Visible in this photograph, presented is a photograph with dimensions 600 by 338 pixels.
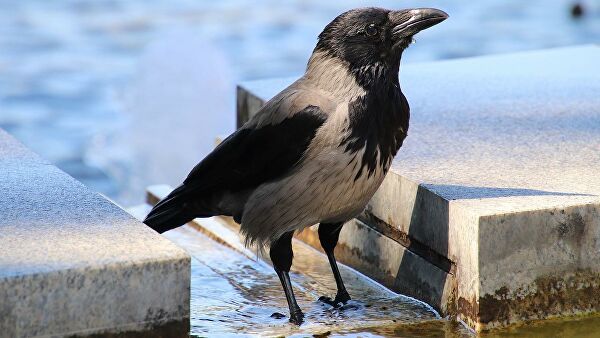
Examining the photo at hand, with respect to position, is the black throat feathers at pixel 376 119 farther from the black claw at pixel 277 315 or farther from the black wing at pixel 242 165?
the black claw at pixel 277 315

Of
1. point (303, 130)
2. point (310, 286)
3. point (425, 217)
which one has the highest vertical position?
point (303, 130)

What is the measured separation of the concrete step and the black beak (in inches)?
37.8

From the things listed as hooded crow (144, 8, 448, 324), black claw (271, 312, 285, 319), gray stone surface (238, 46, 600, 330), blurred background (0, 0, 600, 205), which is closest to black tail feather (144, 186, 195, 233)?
hooded crow (144, 8, 448, 324)

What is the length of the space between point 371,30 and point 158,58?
5.20 meters

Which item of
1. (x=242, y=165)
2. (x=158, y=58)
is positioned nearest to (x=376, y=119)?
(x=242, y=165)

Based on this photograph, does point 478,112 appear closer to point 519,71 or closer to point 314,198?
point 519,71

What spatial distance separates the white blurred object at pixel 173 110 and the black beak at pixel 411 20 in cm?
385

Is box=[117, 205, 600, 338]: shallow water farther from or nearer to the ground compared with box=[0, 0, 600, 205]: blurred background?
nearer to the ground

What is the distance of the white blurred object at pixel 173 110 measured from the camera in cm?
826

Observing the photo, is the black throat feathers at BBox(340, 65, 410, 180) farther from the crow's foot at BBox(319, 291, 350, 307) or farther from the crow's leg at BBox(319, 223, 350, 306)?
the crow's foot at BBox(319, 291, 350, 307)

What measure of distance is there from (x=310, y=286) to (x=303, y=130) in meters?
0.83

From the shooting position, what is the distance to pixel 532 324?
4152mm

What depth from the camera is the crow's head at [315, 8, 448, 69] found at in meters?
4.19

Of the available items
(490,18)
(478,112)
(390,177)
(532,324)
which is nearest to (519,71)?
(478,112)
